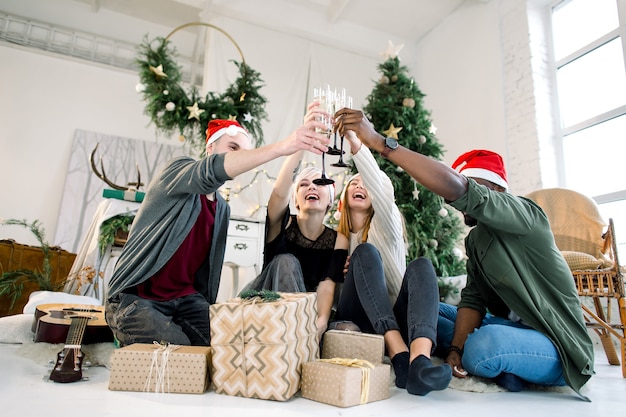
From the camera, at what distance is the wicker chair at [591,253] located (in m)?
2.07

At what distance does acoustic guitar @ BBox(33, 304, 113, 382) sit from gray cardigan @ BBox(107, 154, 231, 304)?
0.67 feet

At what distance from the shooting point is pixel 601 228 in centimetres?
263

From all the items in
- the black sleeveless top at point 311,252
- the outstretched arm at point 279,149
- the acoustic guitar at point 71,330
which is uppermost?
the outstretched arm at point 279,149

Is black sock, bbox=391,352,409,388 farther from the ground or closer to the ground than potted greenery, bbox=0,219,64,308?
closer to the ground

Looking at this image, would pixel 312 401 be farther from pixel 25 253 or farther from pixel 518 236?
pixel 25 253

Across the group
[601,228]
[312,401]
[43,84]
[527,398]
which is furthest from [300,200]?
[43,84]

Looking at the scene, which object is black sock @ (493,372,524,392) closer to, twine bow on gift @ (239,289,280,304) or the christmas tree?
twine bow on gift @ (239,289,280,304)

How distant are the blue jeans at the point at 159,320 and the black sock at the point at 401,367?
0.70m

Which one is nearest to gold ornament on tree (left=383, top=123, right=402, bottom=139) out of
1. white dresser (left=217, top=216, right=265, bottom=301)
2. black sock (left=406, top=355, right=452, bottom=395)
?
white dresser (left=217, top=216, right=265, bottom=301)

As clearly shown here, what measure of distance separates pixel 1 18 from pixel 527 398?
20.9ft

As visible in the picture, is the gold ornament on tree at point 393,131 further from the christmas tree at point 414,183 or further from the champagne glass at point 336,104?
the champagne glass at point 336,104

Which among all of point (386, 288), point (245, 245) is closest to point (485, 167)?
point (386, 288)

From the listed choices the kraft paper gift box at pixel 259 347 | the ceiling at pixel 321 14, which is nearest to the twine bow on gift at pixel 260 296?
the kraft paper gift box at pixel 259 347

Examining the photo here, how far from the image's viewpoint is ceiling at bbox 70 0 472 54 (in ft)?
16.4
